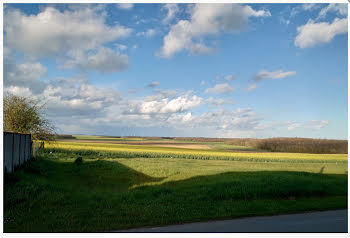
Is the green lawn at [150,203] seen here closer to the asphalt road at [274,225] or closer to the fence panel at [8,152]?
the asphalt road at [274,225]

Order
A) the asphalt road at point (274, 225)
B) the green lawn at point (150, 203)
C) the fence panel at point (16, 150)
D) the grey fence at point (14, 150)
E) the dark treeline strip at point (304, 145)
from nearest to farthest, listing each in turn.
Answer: the asphalt road at point (274, 225) → the green lawn at point (150, 203) → the grey fence at point (14, 150) → the fence panel at point (16, 150) → the dark treeline strip at point (304, 145)

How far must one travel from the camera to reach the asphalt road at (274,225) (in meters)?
6.40

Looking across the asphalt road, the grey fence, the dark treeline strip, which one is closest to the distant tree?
the grey fence

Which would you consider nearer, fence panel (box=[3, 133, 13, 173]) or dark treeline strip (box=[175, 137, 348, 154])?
fence panel (box=[3, 133, 13, 173])

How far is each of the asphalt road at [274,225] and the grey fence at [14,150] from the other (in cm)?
848

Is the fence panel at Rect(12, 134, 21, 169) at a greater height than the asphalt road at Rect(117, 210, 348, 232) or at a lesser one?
greater

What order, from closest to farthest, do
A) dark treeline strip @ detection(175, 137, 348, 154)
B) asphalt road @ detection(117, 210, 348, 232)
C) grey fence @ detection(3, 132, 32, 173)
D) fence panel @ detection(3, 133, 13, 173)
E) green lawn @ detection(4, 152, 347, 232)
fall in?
asphalt road @ detection(117, 210, 348, 232), green lawn @ detection(4, 152, 347, 232), fence panel @ detection(3, 133, 13, 173), grey fence @ detection(3, 132, 32, 173), dark treeline strip @ detection(175, 137, 348, 154)

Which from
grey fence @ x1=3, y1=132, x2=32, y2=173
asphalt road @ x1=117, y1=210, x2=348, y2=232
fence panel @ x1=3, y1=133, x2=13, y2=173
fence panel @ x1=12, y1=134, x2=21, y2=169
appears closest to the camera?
asphalt road @ x1=117, y1=210, x2=348, y2=232

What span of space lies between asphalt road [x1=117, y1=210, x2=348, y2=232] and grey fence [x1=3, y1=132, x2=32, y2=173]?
848cm

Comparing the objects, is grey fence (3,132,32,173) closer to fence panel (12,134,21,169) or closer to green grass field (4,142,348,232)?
fence panel (12,134,21,169)

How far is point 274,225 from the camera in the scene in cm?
677

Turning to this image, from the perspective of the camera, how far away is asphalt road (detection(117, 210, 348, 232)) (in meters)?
6.40

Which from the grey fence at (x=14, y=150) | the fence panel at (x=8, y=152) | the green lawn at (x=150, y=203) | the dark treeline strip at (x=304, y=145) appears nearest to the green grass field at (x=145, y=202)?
the green lawn at (x=150, y=203)
